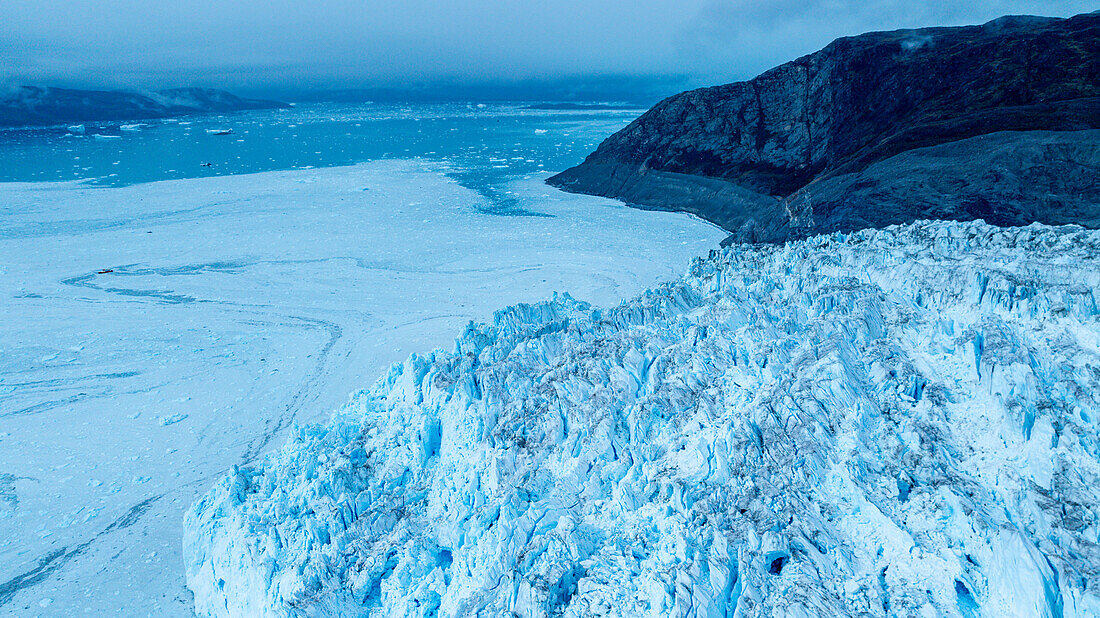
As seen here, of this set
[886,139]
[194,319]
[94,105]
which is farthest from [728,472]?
[94,105]

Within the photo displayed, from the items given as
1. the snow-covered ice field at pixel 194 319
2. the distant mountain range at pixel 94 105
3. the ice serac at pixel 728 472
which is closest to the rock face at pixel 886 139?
the snow-covered ice field at pixel 194 319

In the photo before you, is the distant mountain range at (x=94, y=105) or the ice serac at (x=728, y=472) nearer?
the ice serac at (x=728, y=472)

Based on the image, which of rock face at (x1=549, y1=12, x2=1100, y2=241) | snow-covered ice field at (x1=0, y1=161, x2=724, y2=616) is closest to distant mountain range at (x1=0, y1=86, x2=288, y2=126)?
snow-covered ice field at (x1=0, y1=161, x2=724, y2=616)

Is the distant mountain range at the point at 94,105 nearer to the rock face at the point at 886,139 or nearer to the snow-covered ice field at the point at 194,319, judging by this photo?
the snow-covered ice field at the point at 194,319

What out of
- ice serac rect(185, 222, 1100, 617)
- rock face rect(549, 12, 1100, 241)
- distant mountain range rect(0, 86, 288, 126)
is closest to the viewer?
ice serac rect(185, 222, 1100, 617)

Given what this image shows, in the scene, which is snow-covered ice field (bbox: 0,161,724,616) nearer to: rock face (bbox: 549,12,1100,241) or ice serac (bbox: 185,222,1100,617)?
ice serac (bbox: 185,222,1100,617)
